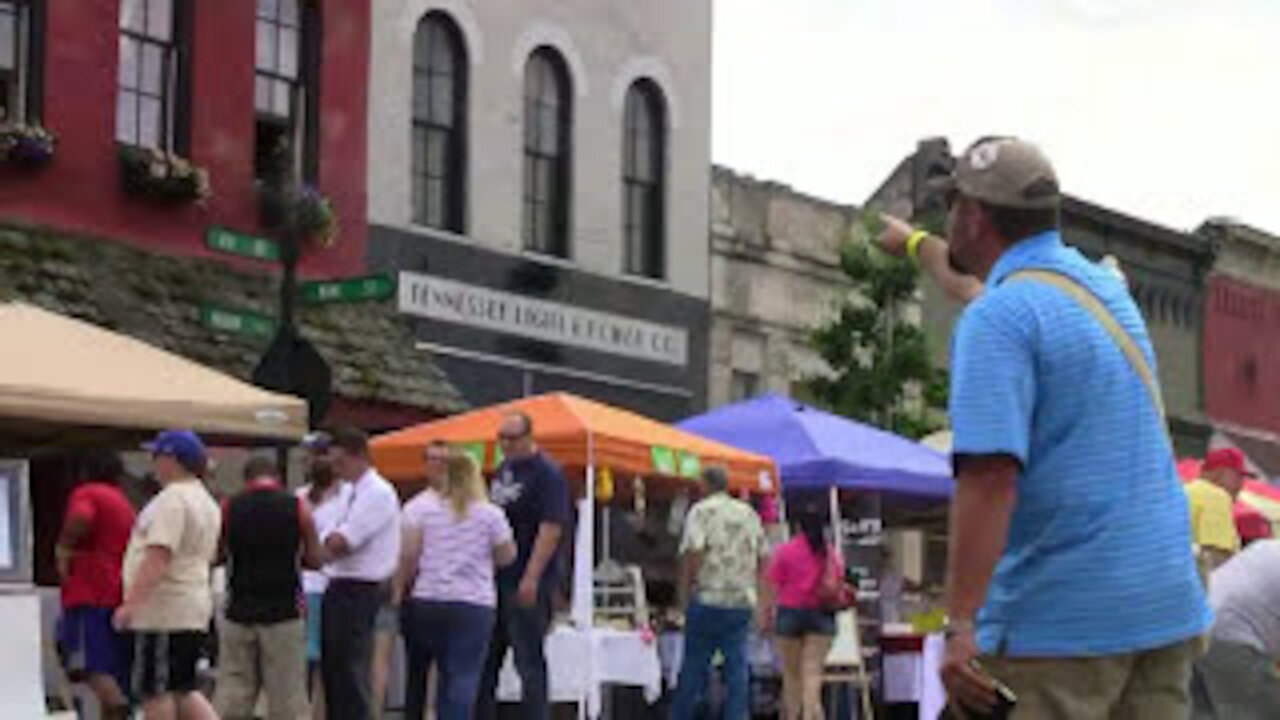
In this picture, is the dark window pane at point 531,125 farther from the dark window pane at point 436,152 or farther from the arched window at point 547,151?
the dark window pane at point 436,152

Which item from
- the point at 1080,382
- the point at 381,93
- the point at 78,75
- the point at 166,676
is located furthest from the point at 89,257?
the point at 1080,382

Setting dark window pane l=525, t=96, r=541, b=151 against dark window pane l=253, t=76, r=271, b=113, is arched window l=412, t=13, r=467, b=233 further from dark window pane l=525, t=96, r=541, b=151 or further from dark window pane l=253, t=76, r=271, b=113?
dark window pane l=253, t=76, r=271, b=113

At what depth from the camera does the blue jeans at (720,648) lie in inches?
656

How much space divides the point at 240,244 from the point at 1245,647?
10799 millimetres

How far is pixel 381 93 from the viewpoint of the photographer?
2383cm

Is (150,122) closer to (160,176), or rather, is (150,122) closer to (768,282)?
(160,176)

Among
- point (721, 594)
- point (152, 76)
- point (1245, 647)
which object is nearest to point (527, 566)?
point (721, 594)

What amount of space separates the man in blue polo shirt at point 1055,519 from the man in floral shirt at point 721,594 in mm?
11211

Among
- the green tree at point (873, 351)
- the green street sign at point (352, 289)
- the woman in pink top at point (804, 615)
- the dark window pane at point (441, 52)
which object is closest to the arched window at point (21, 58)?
the green street sign at point (352, 289)

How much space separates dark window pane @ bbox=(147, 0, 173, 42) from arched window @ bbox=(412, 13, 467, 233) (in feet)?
10.5

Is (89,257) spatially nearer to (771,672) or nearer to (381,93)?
(381,93)

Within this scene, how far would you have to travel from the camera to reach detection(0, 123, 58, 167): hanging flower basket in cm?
1984

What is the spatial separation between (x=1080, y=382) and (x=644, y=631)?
41.6 ft

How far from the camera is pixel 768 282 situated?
102 ft
